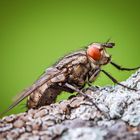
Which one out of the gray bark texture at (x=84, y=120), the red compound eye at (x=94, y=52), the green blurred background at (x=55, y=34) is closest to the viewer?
the gray bark texture at (x=84, y=120)

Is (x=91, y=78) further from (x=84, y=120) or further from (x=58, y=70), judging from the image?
(x=84, y=120)

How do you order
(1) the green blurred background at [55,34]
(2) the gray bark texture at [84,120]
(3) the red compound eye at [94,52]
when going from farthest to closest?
1. (1) the green blurred background at [55,34]
2. (3) the red compound eye at [94,52]
3. (2) the gray bark texture at [84,120]

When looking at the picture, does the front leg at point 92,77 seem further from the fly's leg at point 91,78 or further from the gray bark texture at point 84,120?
the gray bark texture at point 84,120

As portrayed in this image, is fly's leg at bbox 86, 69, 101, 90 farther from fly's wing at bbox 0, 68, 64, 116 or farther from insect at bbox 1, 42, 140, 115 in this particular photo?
fly's wing at bbox 0, 68, 64, 116

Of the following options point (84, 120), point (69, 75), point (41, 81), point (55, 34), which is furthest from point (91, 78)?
point (55, 34)

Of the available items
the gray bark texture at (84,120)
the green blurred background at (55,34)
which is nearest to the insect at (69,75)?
the gray bark texture at (84,120)

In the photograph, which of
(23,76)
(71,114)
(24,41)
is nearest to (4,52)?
(24,41)

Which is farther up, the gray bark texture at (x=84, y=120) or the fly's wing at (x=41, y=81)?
the fly's wing at (x=41, y=81)
